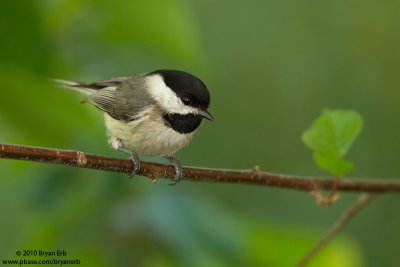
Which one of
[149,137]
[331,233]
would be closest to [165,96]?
[149,137]

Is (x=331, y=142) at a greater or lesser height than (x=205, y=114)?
greater

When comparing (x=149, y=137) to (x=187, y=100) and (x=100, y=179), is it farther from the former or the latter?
(x=100, y=179)

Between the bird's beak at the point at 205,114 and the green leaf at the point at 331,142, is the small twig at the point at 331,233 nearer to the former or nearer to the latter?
the green leaf at the point at 331,142

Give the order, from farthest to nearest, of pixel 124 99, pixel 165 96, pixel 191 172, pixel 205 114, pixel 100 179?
1. pixel 124 99
2. pixel 165 96
3. pixel 205 114
4. pixel 100 179
5. pixel 191 172

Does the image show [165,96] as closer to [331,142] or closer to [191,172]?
[191,172]

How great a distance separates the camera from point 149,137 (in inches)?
103

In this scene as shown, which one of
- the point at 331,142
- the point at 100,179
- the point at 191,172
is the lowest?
the point at 100,179

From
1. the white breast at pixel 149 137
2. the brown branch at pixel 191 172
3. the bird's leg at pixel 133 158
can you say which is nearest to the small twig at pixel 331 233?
the brown branch at pixel 191 172

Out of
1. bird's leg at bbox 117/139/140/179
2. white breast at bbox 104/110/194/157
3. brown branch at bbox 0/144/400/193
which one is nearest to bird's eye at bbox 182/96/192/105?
white breast at bbox 104/110/194/157

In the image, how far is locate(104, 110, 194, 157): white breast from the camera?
261 cm

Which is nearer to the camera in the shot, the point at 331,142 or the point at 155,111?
the point at 331,142

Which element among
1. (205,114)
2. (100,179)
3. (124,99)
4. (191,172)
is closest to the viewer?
(191,172)

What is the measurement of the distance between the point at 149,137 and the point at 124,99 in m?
0.34

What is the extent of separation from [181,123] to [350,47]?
307cm
